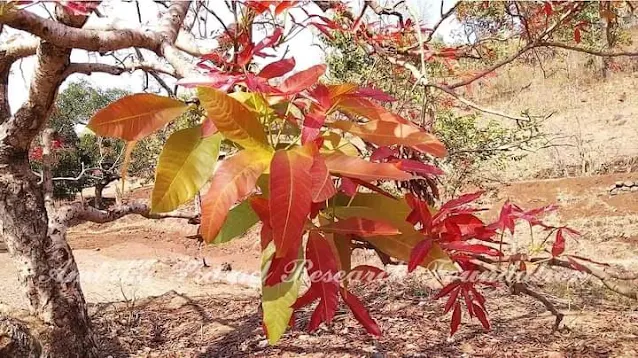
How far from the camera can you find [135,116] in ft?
1.27

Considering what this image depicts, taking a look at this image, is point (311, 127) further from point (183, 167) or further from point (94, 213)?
point (94, 213)

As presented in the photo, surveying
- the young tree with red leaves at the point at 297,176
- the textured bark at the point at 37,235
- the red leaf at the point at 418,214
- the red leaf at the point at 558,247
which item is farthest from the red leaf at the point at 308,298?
the textured bark at the point at 37,235

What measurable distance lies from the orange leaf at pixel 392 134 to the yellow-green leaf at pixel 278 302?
11cm

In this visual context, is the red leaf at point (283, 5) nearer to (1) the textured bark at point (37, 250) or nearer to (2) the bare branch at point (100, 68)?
(2) the bare branch at point (100, 68)

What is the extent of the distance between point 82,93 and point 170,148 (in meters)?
8.64

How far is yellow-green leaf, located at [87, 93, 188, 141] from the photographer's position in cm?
38

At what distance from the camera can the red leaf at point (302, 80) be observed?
0.41m

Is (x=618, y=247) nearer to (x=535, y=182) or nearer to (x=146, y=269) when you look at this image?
(x=535, y=182)

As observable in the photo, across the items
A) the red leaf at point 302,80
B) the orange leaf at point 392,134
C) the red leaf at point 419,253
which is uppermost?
the red leaf at point 302,80

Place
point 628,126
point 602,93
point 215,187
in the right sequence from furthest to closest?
point 602,93 < point 628,126 < point 215,187

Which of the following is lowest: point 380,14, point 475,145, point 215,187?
point 475,145

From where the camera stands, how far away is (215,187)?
1.12ft

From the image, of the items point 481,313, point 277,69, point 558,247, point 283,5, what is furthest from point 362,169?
point 558,247

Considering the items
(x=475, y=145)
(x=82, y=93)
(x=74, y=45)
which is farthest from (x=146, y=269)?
(x=82, y=93)
